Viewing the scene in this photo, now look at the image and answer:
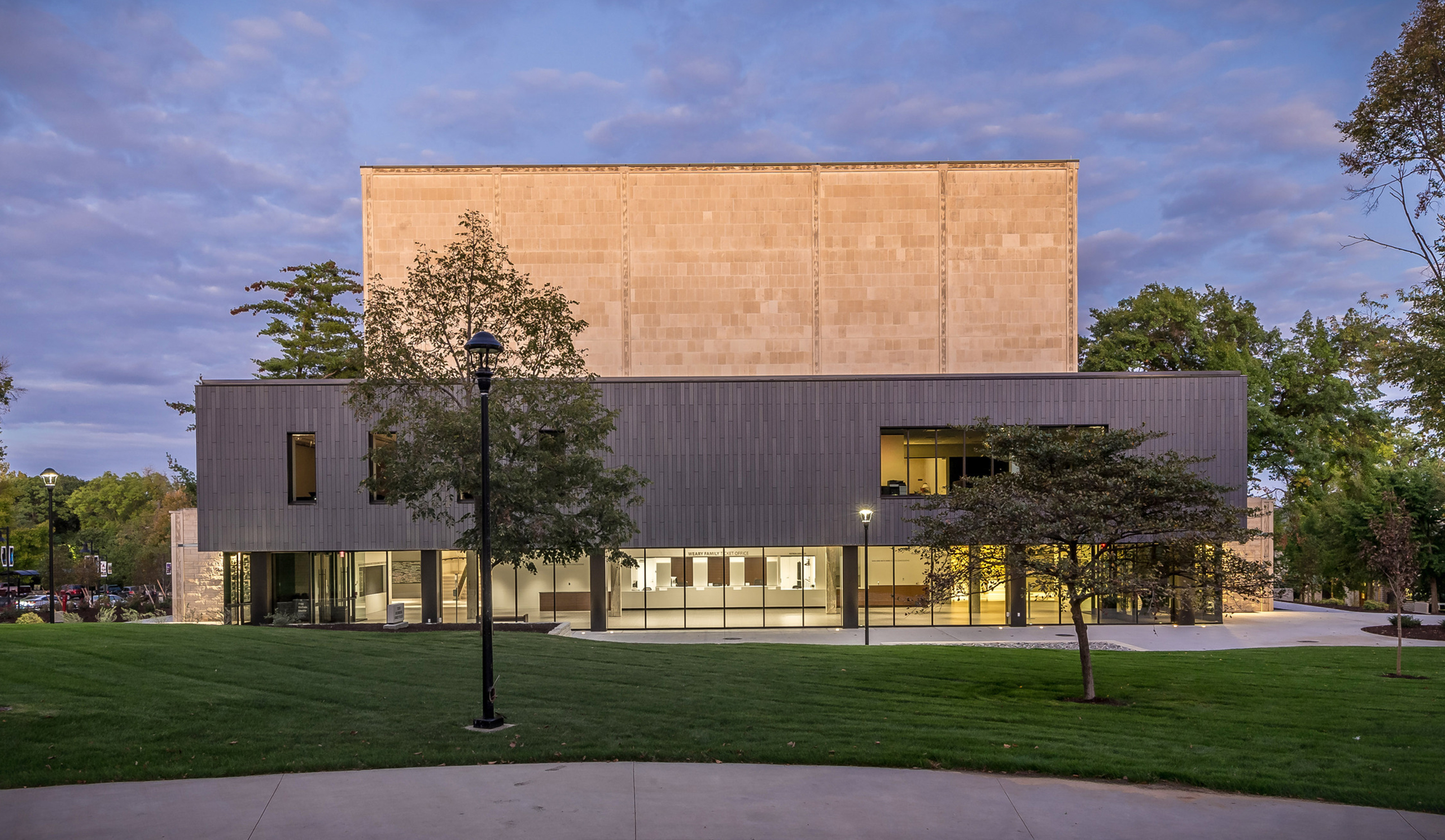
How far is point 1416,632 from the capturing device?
94.3 ft

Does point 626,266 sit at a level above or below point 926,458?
above

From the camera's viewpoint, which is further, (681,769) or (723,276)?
(723,276)

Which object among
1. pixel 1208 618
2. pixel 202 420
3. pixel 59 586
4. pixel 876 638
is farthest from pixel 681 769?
pixel 59 586

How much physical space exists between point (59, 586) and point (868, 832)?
3573 inches

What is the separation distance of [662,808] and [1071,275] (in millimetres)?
34882

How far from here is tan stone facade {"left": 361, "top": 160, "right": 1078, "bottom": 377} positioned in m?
37.1

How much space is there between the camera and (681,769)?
991 cm

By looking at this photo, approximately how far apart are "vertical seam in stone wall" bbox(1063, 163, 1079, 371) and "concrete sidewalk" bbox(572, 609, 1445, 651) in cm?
1253

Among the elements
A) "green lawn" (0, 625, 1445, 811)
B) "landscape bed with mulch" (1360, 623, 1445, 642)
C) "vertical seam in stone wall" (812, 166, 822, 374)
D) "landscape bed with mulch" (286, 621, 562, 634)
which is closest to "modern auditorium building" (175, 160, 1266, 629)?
"landscape bed with mulch" (286, 621, 562, 634)

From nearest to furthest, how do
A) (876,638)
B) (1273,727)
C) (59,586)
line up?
(1273,727) < (876,638) < (59,586)

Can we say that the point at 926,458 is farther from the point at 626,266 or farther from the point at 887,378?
the point at 626,266

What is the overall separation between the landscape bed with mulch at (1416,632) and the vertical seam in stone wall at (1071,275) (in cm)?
1440

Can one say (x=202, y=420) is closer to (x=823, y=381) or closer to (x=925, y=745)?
(x=823, y=381)

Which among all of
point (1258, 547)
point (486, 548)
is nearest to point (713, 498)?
point (486, 548)
